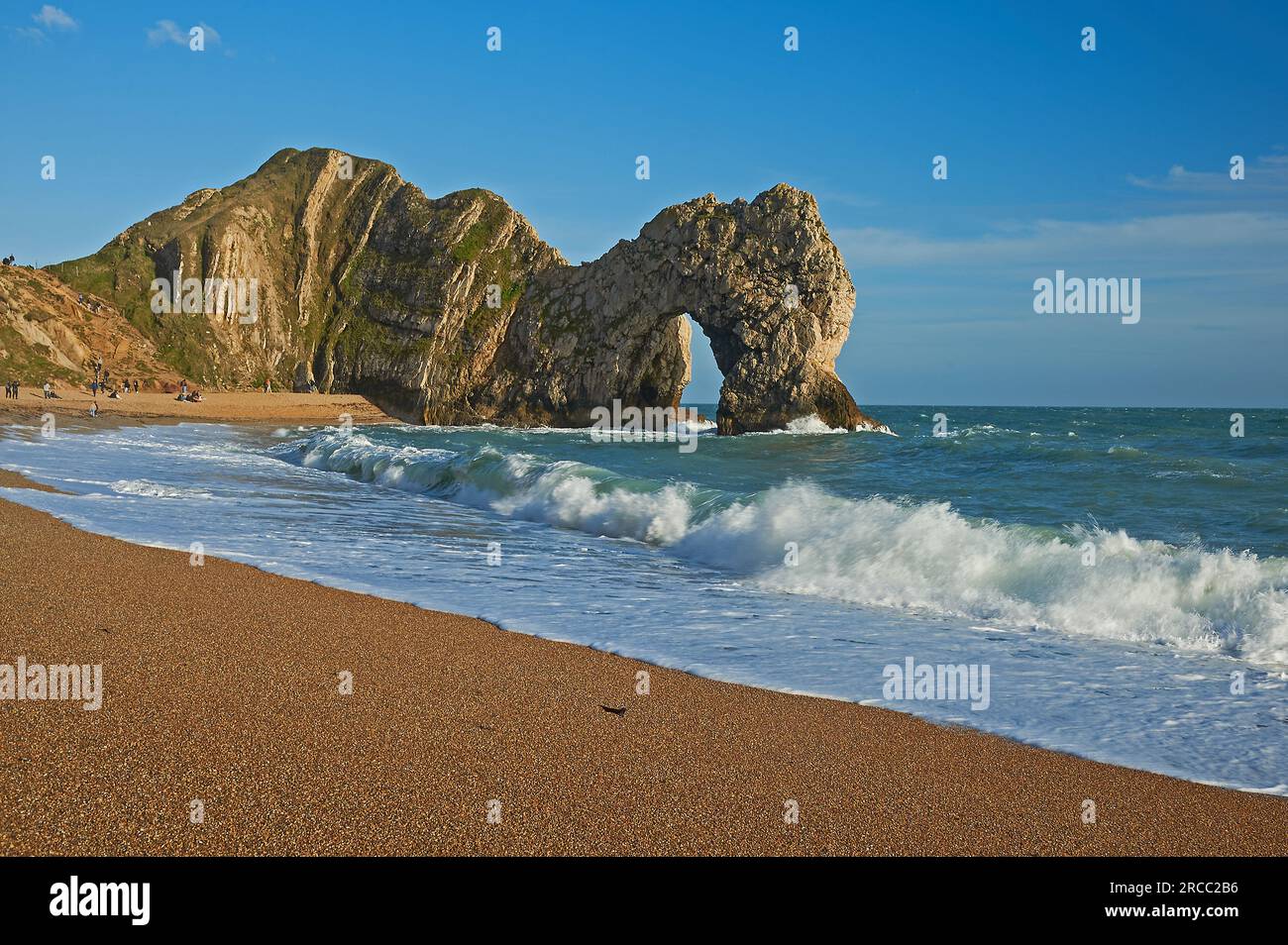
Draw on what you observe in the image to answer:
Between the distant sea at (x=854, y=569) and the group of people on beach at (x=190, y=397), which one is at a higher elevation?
the group of people on beach at (x=190, y=397)

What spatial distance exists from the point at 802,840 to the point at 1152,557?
8800mm

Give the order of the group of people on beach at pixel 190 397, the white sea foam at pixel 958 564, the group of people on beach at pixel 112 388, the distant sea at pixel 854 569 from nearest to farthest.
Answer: the distant sea at pixel 854 569
the white sea foam at pixel 958 564
the group of people on beach at pixel 112 388
the group of people on beach at pixel 190 397

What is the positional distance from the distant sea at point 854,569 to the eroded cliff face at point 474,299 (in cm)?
4402

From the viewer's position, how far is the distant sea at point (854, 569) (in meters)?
7.21

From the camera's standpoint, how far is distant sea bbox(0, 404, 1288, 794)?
7.21 metres

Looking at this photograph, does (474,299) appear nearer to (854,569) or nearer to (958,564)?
(854,569)

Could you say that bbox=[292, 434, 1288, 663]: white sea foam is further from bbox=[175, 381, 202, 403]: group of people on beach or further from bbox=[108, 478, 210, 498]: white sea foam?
bbox=[175, 381, 202, 403]: group of people on beach

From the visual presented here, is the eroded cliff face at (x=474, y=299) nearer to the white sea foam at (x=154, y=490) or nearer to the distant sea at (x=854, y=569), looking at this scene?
the distant sea at (x=854, y=569)

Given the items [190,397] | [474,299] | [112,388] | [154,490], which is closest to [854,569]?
[154,490]

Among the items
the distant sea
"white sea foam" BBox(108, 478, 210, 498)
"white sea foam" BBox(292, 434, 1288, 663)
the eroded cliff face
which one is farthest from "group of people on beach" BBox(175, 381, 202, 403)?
"white sea foam" BBox(292, 434, 1288, 663)

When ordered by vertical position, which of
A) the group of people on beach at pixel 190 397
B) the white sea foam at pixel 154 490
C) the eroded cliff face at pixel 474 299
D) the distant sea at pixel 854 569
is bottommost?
the distant sea at pixel 854 569

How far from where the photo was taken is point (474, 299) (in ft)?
281

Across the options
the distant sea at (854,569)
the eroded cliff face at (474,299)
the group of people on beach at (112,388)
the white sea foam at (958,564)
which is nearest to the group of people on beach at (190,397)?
the group of people on beach at (112,388)

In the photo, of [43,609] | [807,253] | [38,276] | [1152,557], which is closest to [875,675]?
[1152,557]
